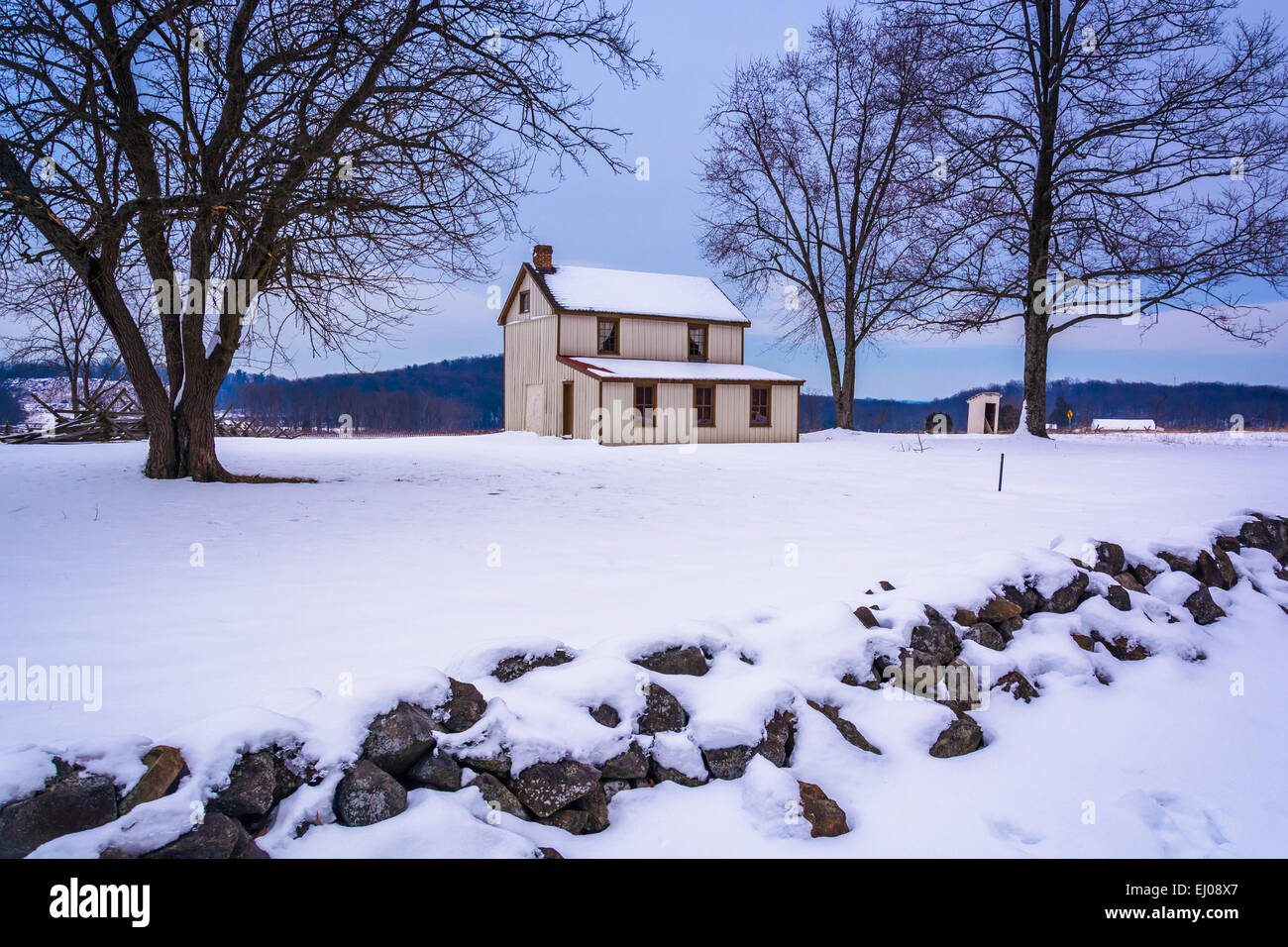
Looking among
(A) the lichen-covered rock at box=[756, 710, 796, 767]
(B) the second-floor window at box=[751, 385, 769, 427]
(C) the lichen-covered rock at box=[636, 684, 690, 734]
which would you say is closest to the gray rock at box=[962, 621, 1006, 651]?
(A) the lichen-covered rock at box=[756, 710, 796, 767]

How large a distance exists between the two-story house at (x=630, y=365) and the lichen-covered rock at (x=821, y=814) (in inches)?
791

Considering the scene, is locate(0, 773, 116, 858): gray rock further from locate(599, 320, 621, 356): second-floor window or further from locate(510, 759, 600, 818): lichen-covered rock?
locate(599, 320, 621, 356): second-floor window

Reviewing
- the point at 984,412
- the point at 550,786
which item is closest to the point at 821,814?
the point at 550,786

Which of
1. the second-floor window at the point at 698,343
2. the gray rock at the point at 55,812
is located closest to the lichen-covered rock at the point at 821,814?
the gray rock at the point at 55,812

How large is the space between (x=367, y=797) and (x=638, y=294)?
27438 millimetres

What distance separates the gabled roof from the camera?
2736cm

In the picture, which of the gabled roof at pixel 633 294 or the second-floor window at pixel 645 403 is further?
the gabled roof at pixel 633 294

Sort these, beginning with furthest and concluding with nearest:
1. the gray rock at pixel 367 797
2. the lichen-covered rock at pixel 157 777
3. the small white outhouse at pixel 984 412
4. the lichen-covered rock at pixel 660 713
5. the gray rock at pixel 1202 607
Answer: the small white outhouse at pixel 984 412 → the gray rock at pixel 1202 607 → the lichen-covered rock at pixel 660 713 → the gray rock at pixel 367 797 → the lichen-covered rock at pixel 157 777

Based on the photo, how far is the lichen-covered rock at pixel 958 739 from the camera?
439 centimetres

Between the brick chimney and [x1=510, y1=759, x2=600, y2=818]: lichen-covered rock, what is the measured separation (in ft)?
88.1

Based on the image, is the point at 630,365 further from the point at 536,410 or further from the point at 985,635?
the point at 985,635

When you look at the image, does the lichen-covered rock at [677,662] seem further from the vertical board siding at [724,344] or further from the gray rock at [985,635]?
the vertical board siding at [724,344]

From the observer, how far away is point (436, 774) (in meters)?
3.23
